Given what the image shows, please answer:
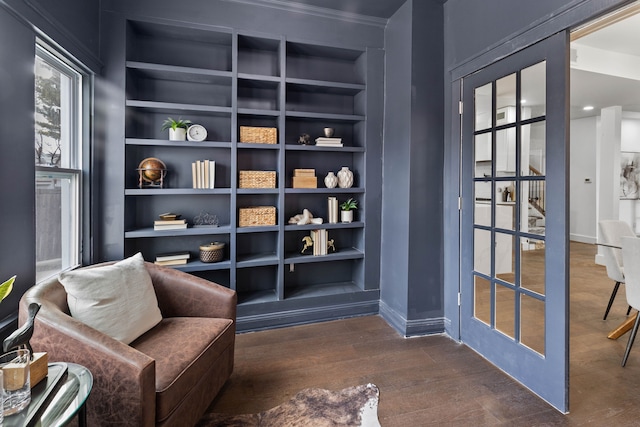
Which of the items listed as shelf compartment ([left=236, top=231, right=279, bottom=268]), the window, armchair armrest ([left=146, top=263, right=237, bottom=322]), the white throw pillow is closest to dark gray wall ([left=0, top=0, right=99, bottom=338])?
the window

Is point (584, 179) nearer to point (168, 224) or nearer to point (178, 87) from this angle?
point (178, 87)

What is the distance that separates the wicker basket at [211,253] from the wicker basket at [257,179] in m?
0.57

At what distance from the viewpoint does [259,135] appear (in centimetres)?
282

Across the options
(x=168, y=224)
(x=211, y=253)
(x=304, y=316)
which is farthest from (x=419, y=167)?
(x=168, y=224)

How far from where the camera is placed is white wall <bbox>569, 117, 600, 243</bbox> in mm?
6699

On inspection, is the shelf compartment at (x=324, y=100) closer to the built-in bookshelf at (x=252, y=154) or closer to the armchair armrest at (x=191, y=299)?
the built-in bookshelf at (x=252, y=154)

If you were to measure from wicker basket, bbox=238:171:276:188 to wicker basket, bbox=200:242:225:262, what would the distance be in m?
0.57

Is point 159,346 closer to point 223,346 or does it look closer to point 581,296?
point 223,346

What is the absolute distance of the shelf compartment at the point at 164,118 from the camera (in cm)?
256

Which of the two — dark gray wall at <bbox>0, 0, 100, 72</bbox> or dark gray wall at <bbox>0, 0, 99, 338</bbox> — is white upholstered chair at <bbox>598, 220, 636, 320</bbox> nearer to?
dark gray wall at <bbox>0, 0, 99, 338</bbox>

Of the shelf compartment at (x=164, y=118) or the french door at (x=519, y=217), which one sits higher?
the shelf compartment at (x=164, y=118)

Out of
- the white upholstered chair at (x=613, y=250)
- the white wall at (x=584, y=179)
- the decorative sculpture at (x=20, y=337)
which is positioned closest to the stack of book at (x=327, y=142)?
the decorative sculpture at (x=20, y=337)

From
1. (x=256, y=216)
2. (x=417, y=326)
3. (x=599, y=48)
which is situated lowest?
(x=417, y=326)

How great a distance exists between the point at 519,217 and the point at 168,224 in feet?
8.51
